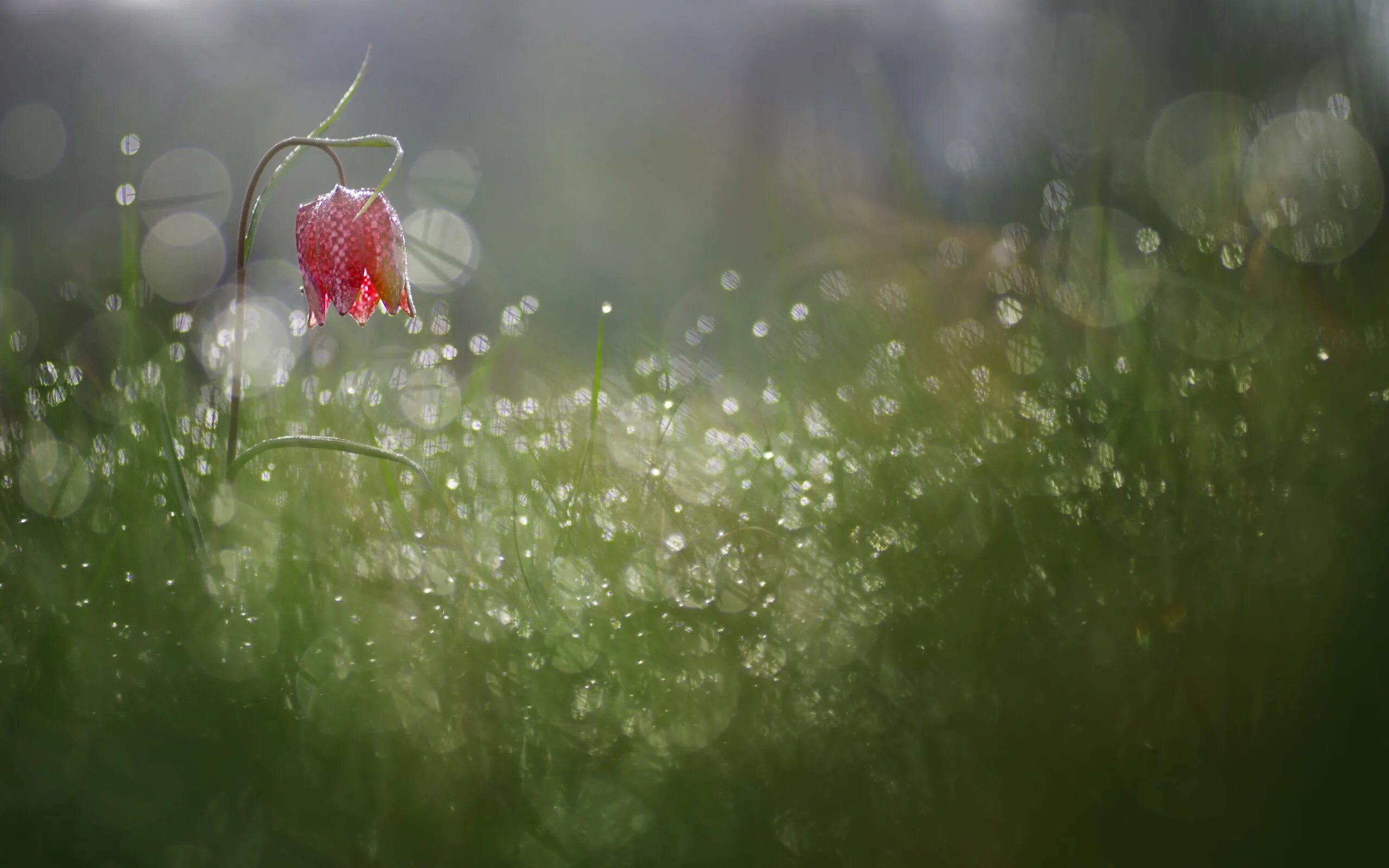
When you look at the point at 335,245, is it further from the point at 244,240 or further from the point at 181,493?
the point at 181,493

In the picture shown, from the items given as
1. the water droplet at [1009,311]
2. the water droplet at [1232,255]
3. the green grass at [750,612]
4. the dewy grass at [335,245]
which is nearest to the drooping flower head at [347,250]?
the dewy grass at [335,245]

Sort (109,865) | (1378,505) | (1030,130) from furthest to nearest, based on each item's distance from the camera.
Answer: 1. (1030,130)
2. (1378,505)
3. (109,865)

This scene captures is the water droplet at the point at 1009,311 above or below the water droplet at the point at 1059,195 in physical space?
below

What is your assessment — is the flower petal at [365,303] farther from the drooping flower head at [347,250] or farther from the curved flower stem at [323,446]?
the curved flower stem at [323,446]

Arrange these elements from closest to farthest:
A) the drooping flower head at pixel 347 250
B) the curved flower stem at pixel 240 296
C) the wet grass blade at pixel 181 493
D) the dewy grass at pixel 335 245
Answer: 1. the wet grass blade at pixel 181 493
2. the curved flower stem at pixel 240 296
3. the dewy grass at pixel 335 245
4. the drooping flower head at pixel 347 250

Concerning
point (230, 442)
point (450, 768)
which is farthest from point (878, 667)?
point (230, 442)

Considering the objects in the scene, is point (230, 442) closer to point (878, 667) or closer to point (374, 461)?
point (374, 461)

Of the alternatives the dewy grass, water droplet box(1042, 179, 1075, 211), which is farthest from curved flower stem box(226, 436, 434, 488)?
water droplet box(1042, 179, 1075, 211)
